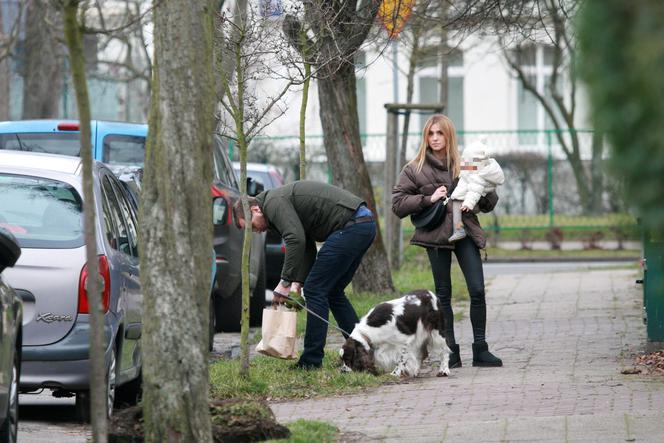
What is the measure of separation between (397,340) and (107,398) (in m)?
2.48

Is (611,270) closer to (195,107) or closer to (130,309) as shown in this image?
(130,309)

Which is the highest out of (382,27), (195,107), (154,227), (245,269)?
(382,27)

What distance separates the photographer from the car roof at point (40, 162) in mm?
7785

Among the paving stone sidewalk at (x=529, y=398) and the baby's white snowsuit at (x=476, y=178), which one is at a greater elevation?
the baby's white snowsuit at (x=476, y=178)

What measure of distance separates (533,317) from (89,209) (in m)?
8.64

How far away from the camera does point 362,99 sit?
38031 millimetres

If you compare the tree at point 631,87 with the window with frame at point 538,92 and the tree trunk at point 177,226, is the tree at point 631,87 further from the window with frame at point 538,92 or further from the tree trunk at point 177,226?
the window with frame at point 538,92

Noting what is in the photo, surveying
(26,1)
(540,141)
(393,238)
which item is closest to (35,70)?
(26,1)

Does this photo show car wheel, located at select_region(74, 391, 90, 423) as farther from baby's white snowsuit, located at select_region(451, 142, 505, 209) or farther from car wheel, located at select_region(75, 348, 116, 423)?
baby's white snowsuit, located at select_region(451, 142, 505, 209)

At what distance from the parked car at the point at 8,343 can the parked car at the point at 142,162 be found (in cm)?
407

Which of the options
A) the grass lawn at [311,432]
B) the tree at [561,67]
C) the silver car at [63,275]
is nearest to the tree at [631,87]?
the tree at [561,67]

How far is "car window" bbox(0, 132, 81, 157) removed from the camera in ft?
37.0

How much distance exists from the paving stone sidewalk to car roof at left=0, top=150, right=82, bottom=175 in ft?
6.58

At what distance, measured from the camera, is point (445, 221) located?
30.6 feet
